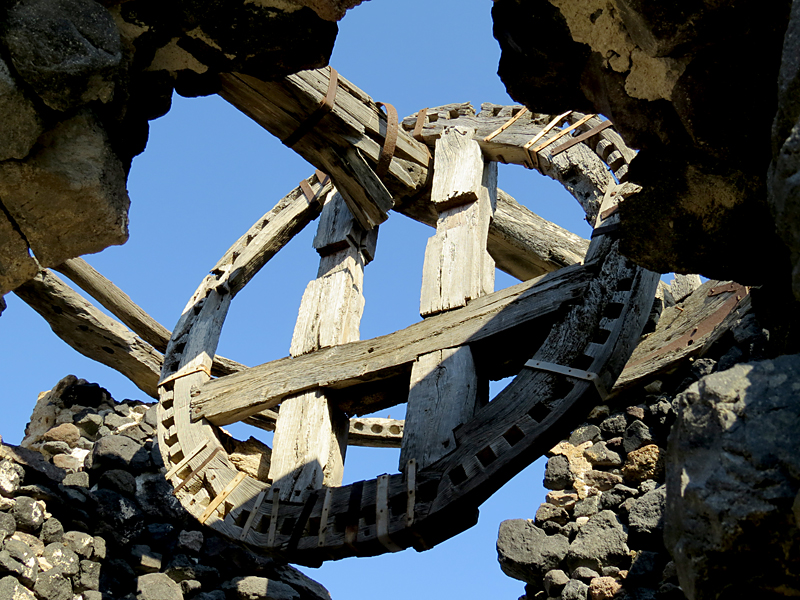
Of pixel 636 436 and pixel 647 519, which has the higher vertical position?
pixel 636 436

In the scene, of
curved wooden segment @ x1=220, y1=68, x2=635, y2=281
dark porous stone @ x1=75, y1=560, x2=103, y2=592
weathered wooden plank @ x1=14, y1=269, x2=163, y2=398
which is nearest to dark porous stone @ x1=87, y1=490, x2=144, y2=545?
dark porous stone @ x1=75, y1=560, x2=103, y2=592

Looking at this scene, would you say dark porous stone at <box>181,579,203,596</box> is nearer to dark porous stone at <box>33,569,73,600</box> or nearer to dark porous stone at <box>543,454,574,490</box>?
dark porous stone at <box>33,569,73,600</box>

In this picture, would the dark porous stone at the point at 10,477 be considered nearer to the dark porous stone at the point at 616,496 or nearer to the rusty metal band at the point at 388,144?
the rusty metal band at the point at 388,144

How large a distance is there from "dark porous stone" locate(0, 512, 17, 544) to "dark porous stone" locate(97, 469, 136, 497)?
104 centimetres

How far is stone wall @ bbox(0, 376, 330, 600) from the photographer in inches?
188

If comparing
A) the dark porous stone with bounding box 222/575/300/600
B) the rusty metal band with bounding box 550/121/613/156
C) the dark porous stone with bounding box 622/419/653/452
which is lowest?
the dark porous stone with bounding box 222/575/300/600

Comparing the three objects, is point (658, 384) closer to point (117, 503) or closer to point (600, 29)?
point (600, 29)

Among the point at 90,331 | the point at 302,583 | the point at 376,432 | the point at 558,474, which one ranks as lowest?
the point at 302,583

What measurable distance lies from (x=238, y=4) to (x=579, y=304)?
7.14 feet

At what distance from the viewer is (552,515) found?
202 inches

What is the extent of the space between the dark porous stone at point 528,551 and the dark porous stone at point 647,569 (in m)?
0.50

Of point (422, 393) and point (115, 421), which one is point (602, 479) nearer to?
point (422, 393)

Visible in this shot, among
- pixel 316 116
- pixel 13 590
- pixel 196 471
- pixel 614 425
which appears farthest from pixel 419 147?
pixel 13 590

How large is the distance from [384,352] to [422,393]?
49cm
